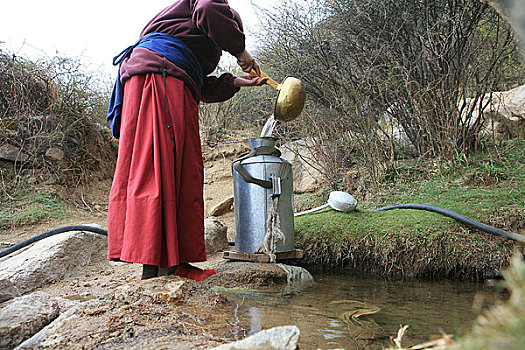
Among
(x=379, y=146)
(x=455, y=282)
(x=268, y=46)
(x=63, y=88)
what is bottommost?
(x=455, y=282)

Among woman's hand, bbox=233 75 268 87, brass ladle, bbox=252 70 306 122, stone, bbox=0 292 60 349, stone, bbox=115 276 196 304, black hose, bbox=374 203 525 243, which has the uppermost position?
woman's hand, bbox=233 75 268 87

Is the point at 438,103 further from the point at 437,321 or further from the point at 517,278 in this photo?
the point at 517,278

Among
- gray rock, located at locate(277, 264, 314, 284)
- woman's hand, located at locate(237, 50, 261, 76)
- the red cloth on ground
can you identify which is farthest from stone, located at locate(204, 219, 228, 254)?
woman's hand, located at locate(237, 50, 261, 76)

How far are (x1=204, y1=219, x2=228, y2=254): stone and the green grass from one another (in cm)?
281

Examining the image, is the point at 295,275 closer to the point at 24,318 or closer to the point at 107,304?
the point at 107,304

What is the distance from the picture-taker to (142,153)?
2.37 m

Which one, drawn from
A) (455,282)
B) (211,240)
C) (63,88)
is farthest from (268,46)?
(455,282)

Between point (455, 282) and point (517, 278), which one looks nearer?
point (517, 278)

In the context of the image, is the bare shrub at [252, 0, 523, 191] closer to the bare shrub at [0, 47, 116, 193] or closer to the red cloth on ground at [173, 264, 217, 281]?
the red cloth on ground at [173, 264, 217, 281]

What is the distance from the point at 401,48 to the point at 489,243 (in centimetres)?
288

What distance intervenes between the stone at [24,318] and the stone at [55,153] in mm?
5139

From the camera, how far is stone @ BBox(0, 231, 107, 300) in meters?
2.90

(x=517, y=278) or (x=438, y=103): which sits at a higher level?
(x=438, y=103)

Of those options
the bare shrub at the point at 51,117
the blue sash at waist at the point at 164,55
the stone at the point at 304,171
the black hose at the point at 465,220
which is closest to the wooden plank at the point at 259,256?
the black hose at the point at 465,220
